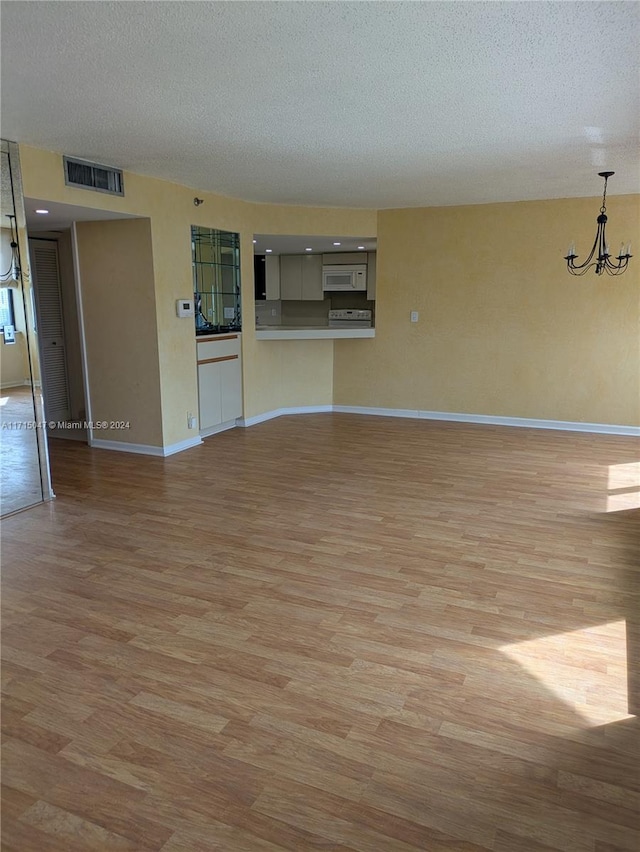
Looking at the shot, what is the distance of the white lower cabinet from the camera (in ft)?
19.8

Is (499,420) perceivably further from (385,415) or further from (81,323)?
(81,323)

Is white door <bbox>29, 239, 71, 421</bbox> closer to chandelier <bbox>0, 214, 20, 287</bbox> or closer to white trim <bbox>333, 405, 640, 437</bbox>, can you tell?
chandelier <bbox>0, 214, 20, 287</bbox>

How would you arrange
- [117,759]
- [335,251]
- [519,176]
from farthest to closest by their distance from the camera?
[335,251] < [519,176] < [117,759]

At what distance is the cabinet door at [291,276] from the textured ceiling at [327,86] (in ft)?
12.3

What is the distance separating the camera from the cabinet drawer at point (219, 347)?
6.00 metres

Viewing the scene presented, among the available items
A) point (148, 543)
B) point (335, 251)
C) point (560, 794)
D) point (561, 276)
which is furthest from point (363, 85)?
point (335, 251)

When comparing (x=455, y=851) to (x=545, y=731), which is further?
(x=545, y=731)

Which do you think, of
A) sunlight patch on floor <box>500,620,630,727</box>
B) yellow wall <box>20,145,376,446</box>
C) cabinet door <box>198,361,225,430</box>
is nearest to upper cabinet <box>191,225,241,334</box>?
yellow wall <box>20,145,376,446</box>

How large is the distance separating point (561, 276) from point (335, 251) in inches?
125

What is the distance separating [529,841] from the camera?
5.33 feet

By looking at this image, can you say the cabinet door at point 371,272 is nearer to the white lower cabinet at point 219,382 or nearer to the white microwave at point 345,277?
the white microwave at point 345,277

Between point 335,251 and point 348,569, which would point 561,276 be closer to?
point 335,251

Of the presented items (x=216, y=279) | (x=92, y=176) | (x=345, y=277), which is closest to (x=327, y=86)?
(x=92, y=176)

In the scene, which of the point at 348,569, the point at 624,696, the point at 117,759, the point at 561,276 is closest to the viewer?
the point at 117,759
